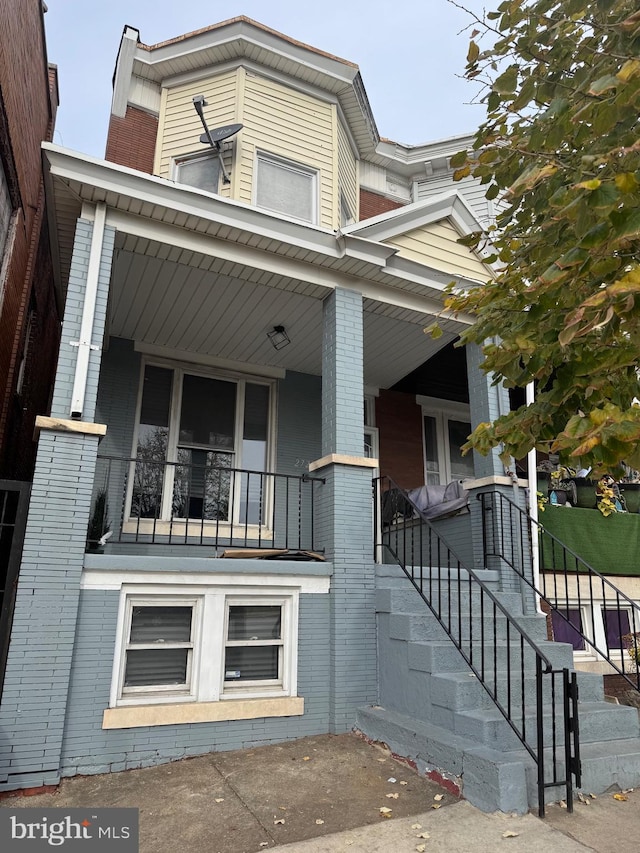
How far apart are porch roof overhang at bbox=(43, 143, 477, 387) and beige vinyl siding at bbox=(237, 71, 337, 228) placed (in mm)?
1706

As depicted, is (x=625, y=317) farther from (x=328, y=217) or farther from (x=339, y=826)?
(x=328, y=217)

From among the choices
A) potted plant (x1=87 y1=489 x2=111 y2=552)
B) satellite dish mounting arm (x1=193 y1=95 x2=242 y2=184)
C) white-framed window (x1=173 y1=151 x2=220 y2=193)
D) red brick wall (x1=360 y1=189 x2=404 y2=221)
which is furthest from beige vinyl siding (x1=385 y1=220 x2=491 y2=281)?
potted plant (x1=87 y1=489 x2=111 y2=552)

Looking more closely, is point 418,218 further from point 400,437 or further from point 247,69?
point 400,437

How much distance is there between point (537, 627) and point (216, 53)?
828cm

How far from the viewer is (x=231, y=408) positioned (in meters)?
8.48

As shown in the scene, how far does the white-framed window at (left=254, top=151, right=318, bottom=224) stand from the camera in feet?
26.2

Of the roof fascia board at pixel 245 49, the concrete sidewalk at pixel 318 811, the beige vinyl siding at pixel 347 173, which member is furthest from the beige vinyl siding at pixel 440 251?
the concrete sidewalk at pixel 318 811

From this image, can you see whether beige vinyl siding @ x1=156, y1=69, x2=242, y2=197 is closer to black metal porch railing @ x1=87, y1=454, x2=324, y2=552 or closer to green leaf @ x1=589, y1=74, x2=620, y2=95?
black metal porch railing @ x1=87, y1=454, x2=324, y2=552

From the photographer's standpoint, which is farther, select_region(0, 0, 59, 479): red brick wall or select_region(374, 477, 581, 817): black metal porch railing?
select_region(0, 0, 59, 479): red brick wall

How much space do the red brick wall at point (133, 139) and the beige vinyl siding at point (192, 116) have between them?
20.2 inches

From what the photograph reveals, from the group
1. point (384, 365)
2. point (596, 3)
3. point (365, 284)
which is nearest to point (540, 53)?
point (596, 3)

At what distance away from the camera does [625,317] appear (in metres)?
2.40

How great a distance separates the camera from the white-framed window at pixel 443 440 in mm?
9953

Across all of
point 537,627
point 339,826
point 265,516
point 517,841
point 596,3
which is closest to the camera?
point 596,3
